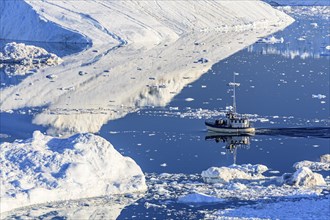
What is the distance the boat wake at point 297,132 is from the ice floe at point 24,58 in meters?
10.9

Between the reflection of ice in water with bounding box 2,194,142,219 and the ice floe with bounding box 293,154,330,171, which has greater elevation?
the ice floe with bounding box 293,154,330,171

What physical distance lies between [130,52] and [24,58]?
365 cm

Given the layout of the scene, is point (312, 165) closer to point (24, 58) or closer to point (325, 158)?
point (325, 158)

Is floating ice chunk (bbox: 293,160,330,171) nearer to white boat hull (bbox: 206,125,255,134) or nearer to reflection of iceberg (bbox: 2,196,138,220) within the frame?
white boat hull (bbox: 206,125,255,134)

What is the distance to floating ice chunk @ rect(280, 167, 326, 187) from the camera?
15977 mm

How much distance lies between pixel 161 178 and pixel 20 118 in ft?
21.0

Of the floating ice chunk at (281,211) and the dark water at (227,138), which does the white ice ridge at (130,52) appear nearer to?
the dark water at (227,138)

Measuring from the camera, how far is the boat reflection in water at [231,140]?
764 inches

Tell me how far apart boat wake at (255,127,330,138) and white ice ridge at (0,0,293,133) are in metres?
3.63

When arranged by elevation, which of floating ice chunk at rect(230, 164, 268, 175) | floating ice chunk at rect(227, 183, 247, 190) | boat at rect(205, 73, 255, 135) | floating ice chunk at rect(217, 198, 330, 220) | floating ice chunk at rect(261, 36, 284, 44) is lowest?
floating ice chunk at rect(217, 198, 330, 220)

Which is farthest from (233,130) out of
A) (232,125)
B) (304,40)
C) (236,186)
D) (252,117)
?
(304,40)

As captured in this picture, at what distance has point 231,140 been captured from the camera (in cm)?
2006

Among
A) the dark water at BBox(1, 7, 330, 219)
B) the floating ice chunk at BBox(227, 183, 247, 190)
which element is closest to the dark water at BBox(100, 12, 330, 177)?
the dark water at BBox(1, 7, 330, 219)

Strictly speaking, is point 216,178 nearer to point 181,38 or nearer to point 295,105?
point 295,105
